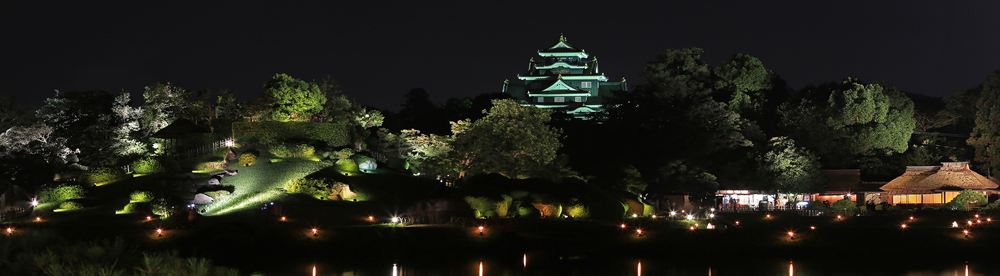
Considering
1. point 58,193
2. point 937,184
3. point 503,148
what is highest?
point 503,148

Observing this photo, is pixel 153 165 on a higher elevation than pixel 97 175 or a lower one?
higher

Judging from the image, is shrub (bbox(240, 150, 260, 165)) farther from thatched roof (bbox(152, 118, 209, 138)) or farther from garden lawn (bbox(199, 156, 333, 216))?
thatched roof (bbox(152, 118, 209, 138))

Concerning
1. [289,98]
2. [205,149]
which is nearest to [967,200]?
[289,98]

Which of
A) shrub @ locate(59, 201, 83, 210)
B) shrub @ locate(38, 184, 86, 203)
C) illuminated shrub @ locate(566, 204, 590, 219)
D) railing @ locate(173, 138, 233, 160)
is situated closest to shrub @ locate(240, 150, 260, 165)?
railing @ locate(173, 138, 233, 160)

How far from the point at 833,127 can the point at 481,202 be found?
107ft

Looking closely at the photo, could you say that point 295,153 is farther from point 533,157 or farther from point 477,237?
point 477,237

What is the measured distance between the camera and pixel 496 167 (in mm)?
41375

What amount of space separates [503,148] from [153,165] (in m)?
17.5

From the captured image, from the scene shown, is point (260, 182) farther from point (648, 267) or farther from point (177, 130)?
point (648, 267)

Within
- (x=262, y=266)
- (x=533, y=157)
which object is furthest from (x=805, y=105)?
(x=262, y=266)

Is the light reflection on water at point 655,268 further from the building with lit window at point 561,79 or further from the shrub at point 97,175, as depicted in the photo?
the building with lit window at point 561,79

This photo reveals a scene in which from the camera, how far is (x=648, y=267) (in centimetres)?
2741

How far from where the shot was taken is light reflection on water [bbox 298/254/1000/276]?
25859 mm

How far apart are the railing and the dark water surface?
20.7 metres
